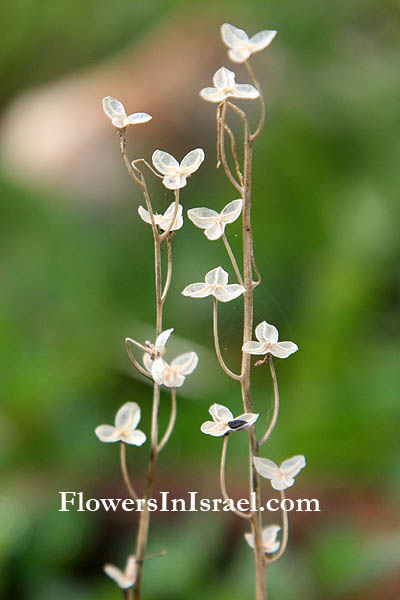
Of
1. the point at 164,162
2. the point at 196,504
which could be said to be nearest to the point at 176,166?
the point at 164,162

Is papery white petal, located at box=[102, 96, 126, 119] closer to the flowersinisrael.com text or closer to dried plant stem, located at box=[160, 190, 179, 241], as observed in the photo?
dried plant stem, located at box=[160, 190, 179, 241]

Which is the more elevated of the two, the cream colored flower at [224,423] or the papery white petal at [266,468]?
the cream colored flower at [224,423]

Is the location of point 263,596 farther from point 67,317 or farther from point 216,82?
point 67,317

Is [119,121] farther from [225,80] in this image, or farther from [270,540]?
[270,540]

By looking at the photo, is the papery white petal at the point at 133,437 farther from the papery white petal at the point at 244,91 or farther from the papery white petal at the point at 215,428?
the papery white petal at the point at 244,91

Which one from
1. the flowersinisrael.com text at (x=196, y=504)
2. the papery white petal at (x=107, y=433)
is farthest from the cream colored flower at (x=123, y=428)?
the flowersinisrael.com text at (x=196, y=504)

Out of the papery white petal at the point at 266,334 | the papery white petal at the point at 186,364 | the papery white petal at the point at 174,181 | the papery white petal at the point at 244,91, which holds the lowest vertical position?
the papery white petal at the point at 186,364

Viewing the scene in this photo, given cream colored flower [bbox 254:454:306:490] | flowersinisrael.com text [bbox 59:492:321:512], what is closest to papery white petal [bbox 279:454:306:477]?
cream colored flower [bbox 254:454:306:490]
